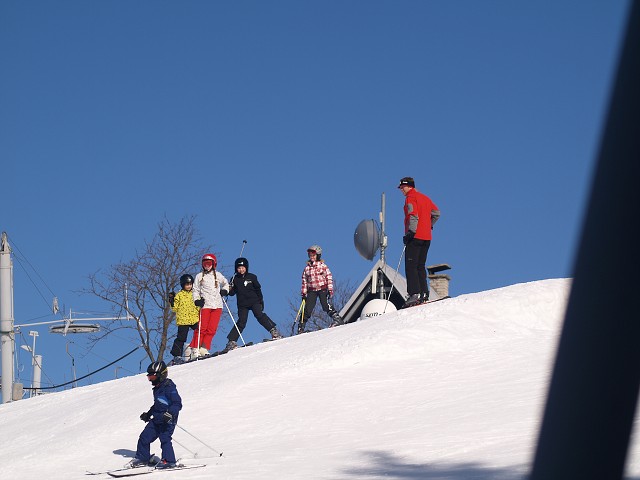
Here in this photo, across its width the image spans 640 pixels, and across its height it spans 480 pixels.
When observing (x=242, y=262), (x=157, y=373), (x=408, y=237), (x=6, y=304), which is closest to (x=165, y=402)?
(x=157, y=373)

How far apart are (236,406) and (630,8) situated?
37.5ft

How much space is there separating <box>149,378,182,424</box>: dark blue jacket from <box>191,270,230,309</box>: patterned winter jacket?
6789 mm

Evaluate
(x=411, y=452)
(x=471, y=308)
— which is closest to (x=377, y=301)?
(x=471, y=308)

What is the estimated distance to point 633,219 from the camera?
2.86 feet

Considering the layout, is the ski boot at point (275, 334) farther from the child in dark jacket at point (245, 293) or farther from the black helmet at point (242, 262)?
the black helmet at point (242, 262)

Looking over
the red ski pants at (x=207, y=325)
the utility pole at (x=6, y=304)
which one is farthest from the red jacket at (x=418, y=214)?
the utility pole at (x=6, y=304)

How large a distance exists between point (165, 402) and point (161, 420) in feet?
0.63

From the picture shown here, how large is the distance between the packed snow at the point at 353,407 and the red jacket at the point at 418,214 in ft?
3.61

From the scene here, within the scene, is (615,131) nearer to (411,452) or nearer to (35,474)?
(411,452)

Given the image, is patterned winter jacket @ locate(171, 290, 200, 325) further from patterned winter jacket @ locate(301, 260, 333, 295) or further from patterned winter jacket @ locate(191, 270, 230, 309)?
patterned winter jacket @ locate(301, 260, 333, 295)

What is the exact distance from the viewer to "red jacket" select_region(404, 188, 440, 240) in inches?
596

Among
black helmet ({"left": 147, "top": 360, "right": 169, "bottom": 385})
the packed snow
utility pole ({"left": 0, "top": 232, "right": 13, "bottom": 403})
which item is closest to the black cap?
the packed snow

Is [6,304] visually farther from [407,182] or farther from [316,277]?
[407,182]

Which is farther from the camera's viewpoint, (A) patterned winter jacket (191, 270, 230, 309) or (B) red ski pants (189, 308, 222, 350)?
(B) red ski pants (189, 308, 222, 350)
